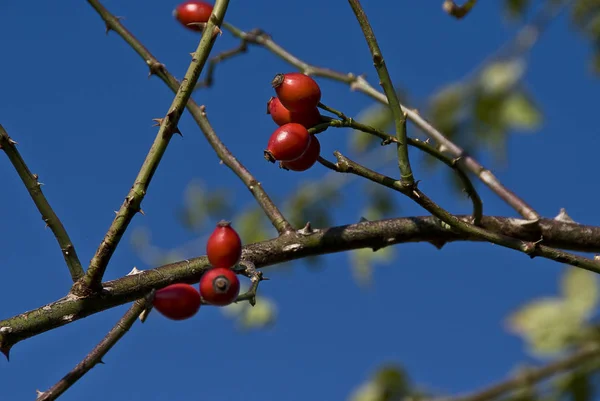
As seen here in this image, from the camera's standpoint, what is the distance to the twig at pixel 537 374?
9.91 ft

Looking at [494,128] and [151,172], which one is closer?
[151,172]

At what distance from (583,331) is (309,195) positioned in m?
2.66

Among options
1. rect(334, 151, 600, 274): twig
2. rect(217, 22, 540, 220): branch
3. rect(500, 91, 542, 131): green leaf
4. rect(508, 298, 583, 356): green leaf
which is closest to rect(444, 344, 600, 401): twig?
rect(508, 298, 583, 356): green leaf

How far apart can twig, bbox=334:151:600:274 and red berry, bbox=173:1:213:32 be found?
955 mm

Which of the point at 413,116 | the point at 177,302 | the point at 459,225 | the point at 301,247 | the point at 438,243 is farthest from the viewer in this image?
the point at 413,116

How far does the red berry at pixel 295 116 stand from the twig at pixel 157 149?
295 millimetres

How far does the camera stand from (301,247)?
96.0 inches

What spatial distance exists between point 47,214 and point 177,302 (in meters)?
0.54

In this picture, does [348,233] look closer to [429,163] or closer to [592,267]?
[592,267]

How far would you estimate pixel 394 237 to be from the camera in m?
2.55

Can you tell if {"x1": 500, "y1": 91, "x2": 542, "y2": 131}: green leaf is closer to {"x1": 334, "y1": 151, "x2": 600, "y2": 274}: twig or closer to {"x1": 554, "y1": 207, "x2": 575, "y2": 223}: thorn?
{"x1": 554, "y1": 207, "x2": 575, "y2": 223}: thorn

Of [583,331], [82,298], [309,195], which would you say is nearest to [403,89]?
[309,195]

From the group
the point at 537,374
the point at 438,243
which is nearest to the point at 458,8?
the point at 438,243

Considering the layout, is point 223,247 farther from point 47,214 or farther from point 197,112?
point 197,112
